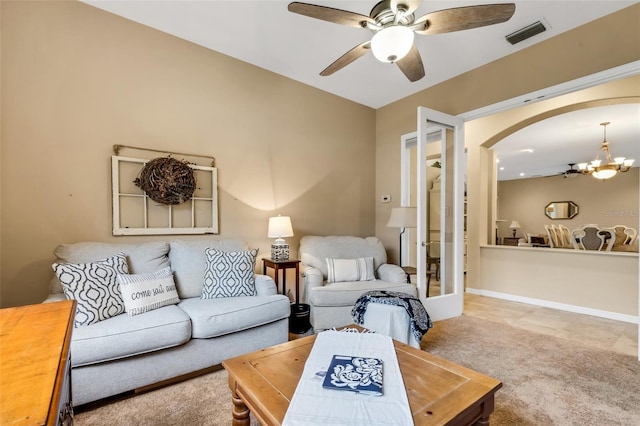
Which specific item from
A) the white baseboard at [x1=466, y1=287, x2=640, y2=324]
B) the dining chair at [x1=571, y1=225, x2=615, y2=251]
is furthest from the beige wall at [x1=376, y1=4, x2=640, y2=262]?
the dining chair at [x1=571, y1=225, x2=615, y2=251]

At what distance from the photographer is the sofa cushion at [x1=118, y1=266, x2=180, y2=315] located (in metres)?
2.09

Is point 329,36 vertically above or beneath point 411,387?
above

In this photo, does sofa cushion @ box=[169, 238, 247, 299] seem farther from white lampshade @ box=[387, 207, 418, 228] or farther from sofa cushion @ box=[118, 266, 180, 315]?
white lampshade @ box=[387, 207, 418, 228]

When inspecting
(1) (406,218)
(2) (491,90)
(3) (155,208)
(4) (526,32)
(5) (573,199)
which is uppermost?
(4) (526,32)

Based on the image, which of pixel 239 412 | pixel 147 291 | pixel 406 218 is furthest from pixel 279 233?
pixel 239 412

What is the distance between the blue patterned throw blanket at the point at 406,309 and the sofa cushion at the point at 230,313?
2.02 ft

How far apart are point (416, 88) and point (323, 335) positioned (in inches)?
136

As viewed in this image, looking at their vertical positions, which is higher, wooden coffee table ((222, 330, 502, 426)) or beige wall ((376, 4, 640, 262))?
beige wall ((376, 4, 640, 262))

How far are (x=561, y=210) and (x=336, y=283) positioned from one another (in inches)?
370

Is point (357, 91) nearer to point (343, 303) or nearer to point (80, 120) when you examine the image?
point (343, 303)

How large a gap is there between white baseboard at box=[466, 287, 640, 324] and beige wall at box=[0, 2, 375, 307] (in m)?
2.88

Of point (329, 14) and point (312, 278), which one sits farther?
point (312, 278)

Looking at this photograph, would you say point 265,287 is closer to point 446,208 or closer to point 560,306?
point 446,208

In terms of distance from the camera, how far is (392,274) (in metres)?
3.36
